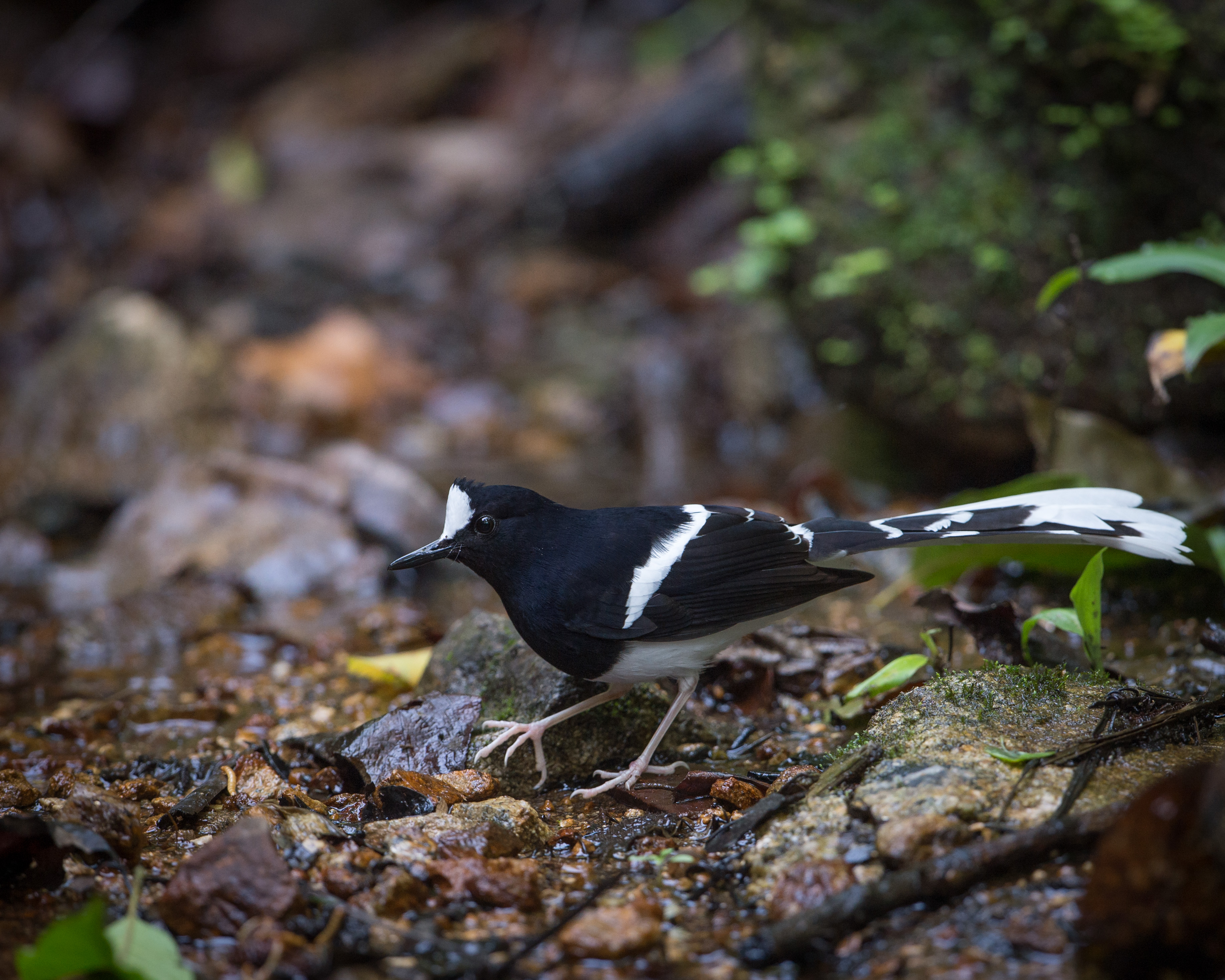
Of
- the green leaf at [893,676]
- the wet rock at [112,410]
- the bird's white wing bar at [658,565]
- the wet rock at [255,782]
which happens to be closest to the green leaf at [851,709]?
the green leaf at [893,676]

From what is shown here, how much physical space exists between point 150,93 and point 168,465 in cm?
1040

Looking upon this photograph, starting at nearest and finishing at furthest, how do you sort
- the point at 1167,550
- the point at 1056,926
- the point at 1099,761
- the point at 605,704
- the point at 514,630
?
1. the point at 1056,926
2. the point at 1099,761
3. the point at 1167,550
4. the point at 605,704
5. the point at 514,630

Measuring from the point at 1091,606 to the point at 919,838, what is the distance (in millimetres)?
1136

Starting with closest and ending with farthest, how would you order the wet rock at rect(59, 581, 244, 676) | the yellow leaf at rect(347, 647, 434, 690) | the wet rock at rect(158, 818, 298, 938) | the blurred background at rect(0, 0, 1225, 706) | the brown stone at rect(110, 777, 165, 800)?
the wet rock at rect(158, 818, 298, 938) < the brown stone at rect(110, 777, 165, 800) < the yellow leaf at rect(347, 647, 434, 690) < the wet rock at rect(59, 581, 244, 676) < the blurred background at rect(0, 0, 1225, 706)

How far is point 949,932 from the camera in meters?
2.05

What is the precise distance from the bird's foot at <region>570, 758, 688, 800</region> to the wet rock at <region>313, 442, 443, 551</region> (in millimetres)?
2960

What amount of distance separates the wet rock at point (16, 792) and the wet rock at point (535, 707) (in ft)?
4.13

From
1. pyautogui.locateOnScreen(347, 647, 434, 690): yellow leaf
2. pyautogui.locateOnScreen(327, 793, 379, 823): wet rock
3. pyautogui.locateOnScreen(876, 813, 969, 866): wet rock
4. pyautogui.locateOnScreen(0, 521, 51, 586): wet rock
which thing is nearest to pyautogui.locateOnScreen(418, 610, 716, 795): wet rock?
pyautogui.locateOnScreen(347, 647, 434, 690): yellow leaf

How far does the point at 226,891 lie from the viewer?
2219 millimetres

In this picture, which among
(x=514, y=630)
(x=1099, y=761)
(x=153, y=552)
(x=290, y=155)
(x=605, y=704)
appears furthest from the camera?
(x=290, y=155)

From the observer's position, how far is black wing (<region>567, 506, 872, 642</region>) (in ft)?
10.5

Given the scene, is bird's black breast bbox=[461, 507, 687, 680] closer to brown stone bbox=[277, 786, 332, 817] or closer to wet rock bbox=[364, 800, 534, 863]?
wet rock bbox=[364, 800, 534, 863]

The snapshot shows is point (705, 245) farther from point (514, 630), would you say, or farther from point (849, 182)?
point (514, 630)

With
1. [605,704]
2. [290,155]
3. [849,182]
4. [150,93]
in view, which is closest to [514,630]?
[605,704]
